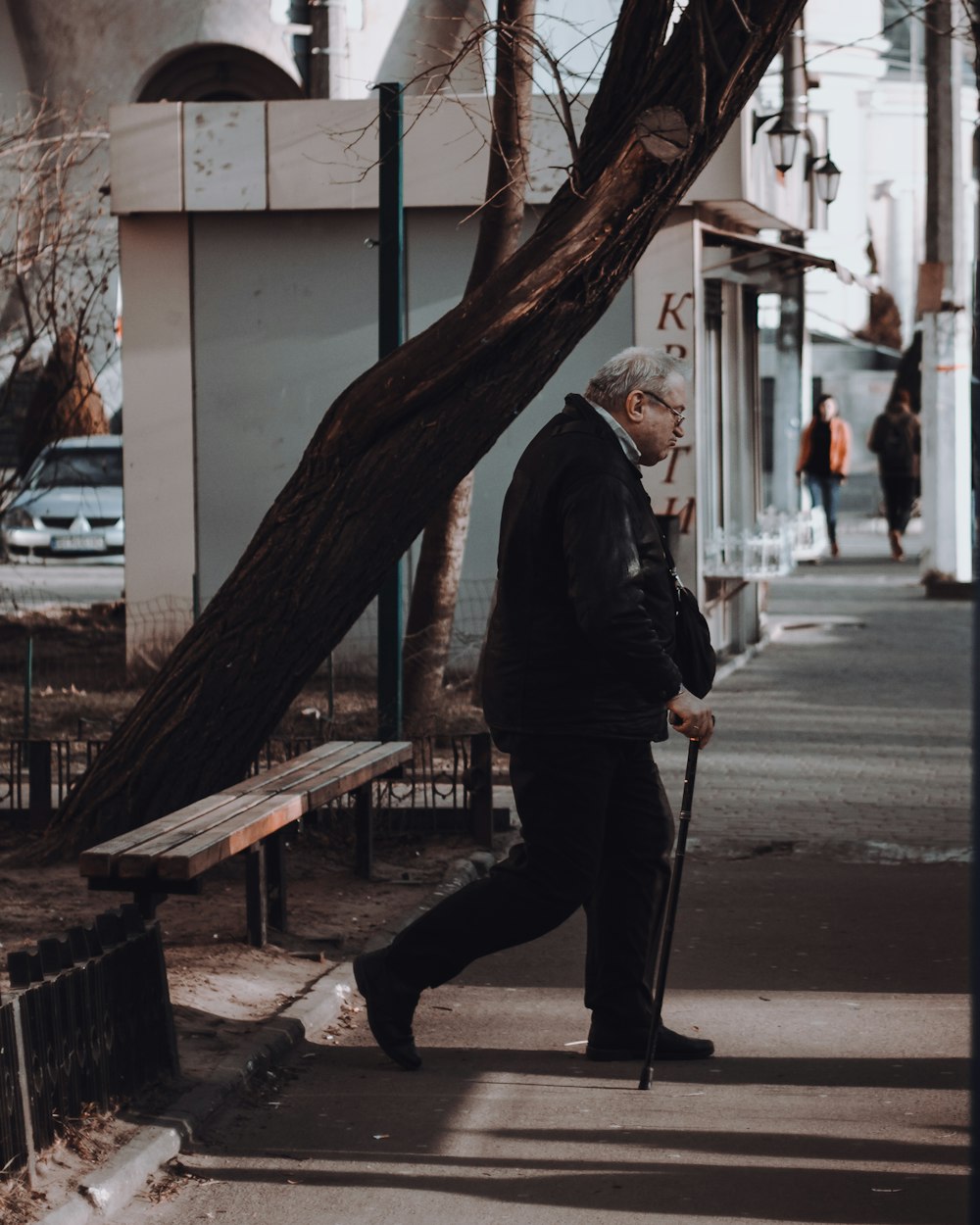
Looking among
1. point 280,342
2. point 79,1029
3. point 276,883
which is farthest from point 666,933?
point 280,342

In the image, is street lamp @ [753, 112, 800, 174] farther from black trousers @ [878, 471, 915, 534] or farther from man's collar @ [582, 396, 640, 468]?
man's collar @ [582, 396, 640, 468]

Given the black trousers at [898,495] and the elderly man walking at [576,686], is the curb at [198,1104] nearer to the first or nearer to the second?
the elderly man walking at [576,686]

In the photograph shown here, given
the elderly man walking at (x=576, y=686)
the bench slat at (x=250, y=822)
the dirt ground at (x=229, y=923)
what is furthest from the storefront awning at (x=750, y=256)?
the elderly man walking at (x=576, y=686)

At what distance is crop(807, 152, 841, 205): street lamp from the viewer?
20.2 metres

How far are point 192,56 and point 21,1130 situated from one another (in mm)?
27648

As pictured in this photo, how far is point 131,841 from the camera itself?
604 centimetres

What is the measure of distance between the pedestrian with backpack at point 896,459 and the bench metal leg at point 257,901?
20.4 meters

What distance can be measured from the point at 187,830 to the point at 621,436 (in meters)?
1.80

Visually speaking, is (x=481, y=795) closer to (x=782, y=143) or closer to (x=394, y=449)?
(x=394, y=449)

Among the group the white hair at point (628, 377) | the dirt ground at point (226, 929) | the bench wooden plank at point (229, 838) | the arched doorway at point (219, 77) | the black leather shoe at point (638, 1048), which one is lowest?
the black leather shoe at point (638, 1048)

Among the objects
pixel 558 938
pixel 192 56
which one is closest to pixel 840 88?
pixel 192 56

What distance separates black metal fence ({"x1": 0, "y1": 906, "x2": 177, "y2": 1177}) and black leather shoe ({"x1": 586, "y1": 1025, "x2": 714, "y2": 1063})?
1248mm

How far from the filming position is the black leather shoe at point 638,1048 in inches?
238

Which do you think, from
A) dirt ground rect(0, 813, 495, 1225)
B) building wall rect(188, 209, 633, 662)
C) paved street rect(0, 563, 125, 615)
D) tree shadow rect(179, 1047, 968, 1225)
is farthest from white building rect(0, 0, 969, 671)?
tree shadow rect(179, 1047, 968, 1225)
